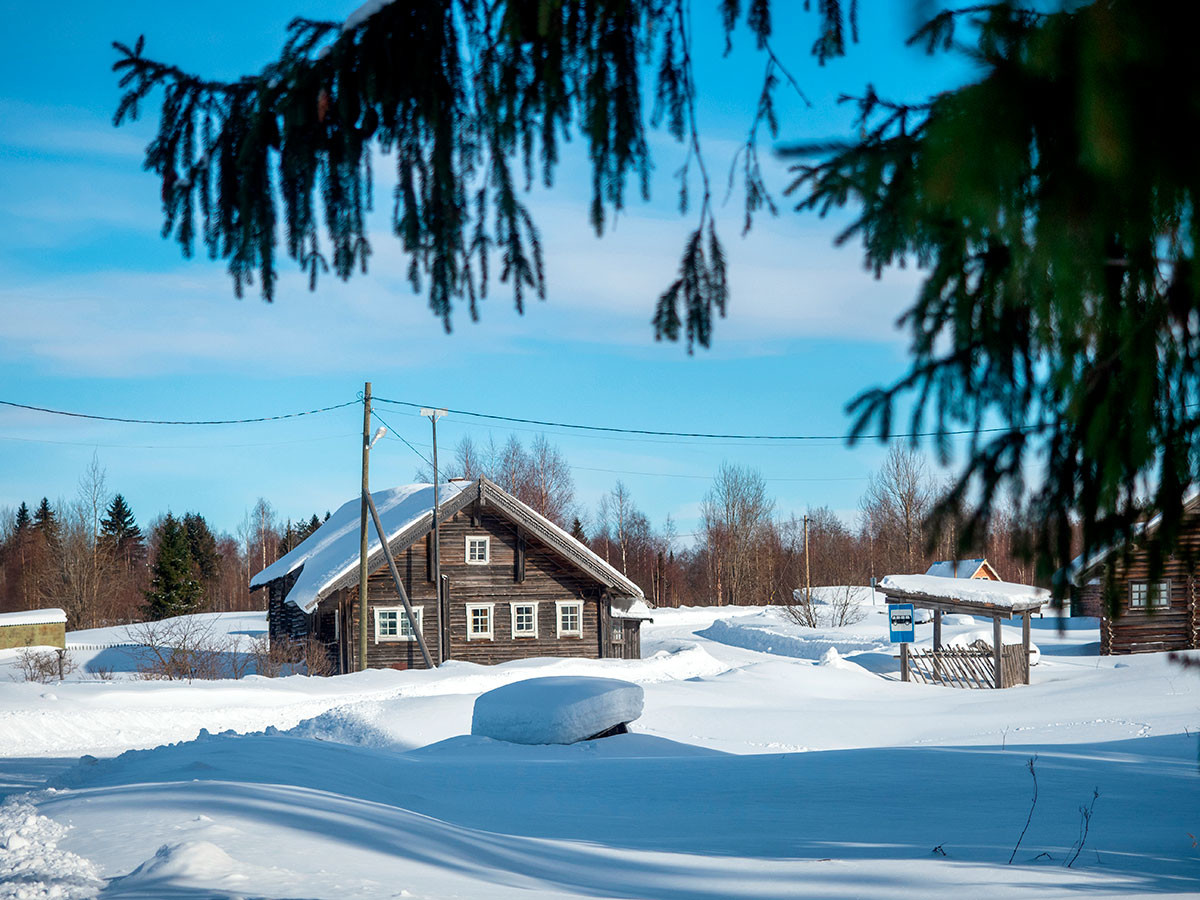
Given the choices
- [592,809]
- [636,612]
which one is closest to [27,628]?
[636,612]

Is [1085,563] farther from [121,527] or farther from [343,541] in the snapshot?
[121,527]

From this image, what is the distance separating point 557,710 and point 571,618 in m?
19.3

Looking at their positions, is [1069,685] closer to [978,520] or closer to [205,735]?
[205,735]

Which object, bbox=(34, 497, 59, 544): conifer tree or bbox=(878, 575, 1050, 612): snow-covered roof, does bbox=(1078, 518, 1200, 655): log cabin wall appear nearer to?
bbox=(878, 575, 1050, 612): snow-covered roof

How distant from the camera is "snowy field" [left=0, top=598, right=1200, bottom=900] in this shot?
19.0 ft

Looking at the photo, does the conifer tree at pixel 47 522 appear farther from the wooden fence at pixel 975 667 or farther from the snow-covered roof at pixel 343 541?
the wooden fence at pixel 975 667

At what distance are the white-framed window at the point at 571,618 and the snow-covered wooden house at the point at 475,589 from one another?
0.03 meters

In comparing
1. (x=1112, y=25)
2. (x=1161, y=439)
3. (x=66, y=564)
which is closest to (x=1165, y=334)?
(x=1161, y=439)

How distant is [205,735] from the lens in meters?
10.8

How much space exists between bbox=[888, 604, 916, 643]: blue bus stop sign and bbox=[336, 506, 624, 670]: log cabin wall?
10.3 m

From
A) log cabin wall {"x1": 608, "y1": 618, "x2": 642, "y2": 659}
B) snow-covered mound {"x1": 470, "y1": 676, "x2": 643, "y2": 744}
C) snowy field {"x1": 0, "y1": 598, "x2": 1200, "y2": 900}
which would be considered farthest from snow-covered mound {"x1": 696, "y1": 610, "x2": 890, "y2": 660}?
snow-covered mound {"x1": 470, "y1": 676, "x2": 643, "y2": 744}

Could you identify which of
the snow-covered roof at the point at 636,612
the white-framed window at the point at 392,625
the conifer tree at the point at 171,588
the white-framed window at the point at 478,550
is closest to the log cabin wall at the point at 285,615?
the white-framed window at the point at 392,625

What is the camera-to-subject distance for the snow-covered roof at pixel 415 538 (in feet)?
93.7

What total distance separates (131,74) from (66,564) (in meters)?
60.7
